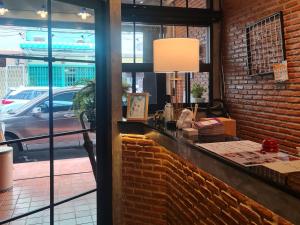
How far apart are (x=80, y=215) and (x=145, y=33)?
94.7 inches

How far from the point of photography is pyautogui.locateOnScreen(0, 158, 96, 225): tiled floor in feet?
8.90

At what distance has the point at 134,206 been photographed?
325 centimetres

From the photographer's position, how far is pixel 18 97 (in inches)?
95.1

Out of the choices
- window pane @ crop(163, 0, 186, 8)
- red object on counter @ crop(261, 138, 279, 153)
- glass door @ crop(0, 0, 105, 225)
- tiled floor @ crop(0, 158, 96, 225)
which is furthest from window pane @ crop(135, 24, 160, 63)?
red object on counter @ crop(261, 138, 279, 153)

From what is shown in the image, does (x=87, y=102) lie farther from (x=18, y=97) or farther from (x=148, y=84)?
(x=148, y=84)

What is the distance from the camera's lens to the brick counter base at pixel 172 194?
193cm

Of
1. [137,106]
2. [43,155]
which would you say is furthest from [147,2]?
[43,155]

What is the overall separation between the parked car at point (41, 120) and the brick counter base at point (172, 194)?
0.68 metres

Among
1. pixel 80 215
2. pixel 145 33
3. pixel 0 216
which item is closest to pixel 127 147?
pixel 80 215

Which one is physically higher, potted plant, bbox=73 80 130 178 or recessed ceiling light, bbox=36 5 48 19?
recessed ceiling light, bbox=36 5 48 19

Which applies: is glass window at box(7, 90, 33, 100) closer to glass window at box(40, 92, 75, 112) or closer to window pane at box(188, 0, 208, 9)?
glass window at box(40, 92, 75, 112)

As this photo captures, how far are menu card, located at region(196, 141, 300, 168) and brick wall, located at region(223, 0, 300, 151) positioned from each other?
1.65 m

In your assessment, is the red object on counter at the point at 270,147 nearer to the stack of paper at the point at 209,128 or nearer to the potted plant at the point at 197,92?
the stack of paper at the point at 209,128

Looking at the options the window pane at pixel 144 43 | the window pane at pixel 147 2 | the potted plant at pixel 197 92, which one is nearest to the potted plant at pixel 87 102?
the window pane at pixel 144 43
